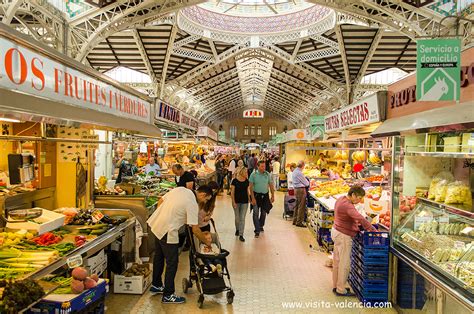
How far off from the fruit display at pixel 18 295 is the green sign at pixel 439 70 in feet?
12.1

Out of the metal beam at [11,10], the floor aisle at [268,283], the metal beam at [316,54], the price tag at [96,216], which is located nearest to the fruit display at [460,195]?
the floor aisle at [268,283]

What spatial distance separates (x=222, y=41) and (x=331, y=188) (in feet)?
42.3

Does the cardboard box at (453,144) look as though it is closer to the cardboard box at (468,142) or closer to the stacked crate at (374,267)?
the cardboard box at (468,142)

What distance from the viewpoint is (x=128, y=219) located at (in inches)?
232

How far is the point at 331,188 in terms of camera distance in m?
9.27

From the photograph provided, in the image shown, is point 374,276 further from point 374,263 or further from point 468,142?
point 468,142

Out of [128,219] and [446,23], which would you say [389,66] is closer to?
[446,23]

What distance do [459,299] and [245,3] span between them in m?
19.0

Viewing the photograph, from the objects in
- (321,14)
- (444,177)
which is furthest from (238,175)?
(321,14)

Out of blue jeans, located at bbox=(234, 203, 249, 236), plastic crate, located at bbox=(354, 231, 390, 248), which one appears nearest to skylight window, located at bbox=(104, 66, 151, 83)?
blue jeans, located at bbox=(234, 203, 249, 236)

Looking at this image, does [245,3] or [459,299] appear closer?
[459,299]

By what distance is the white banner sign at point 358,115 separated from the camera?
581 centimetres

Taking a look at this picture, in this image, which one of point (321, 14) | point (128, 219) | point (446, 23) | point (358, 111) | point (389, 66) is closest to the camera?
point (128, 219)

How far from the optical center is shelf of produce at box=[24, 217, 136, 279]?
3557mm
